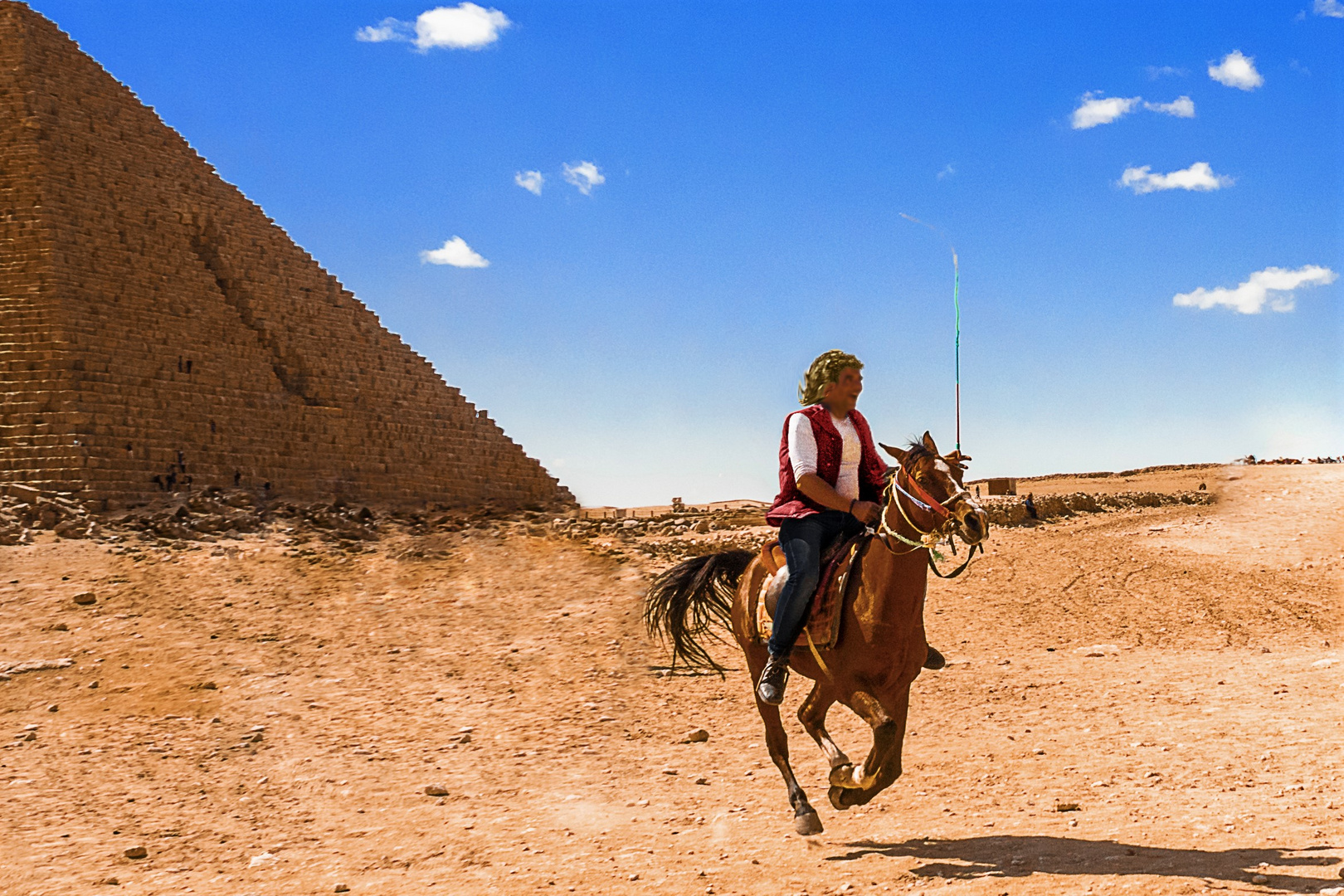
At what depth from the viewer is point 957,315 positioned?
6348 mm

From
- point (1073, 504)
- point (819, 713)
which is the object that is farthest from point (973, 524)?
point (1073, 504)

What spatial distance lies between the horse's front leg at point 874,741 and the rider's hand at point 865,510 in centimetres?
78

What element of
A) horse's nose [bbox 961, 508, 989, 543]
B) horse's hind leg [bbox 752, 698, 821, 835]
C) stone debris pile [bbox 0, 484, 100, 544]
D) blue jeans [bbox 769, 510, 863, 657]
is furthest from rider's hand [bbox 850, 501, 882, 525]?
stone debris pile [bbox 0, 484, 100, 544]

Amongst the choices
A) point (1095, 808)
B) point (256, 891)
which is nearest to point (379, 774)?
point (256, 891)

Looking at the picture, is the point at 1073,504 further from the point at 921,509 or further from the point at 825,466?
the point at 921,509

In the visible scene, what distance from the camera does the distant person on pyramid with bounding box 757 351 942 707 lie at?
5.55 metres

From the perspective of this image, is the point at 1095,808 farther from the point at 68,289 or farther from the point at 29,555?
the point at 68,289

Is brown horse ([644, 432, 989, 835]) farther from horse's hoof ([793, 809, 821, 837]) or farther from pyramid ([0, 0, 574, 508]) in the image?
pyramid ([0, 0, 574, 508])

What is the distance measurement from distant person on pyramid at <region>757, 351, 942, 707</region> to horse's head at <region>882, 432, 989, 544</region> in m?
0.34

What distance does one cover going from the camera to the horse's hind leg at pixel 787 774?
5961mm

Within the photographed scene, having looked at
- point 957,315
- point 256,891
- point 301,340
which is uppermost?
point 301,340

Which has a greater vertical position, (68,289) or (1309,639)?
(68,289)

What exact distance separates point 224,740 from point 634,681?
3.61 metres

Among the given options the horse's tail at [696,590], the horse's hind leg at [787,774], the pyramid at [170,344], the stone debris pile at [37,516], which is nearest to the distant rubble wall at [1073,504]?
the pyramid at [170,344]
